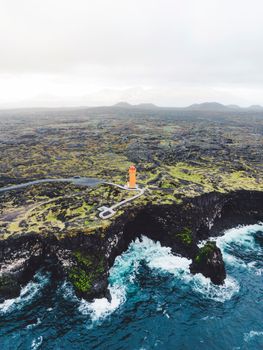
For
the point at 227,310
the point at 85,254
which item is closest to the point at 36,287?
the point at 85,254

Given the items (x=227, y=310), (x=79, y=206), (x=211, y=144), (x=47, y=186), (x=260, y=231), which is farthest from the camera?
(x=211, y=144)

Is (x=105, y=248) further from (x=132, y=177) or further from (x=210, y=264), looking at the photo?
(x=132, y=177)

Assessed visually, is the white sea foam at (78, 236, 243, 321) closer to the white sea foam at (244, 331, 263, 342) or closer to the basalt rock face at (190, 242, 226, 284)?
the basalt rock face at (190, 242, 226, 284)

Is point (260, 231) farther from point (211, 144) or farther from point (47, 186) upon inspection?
point (211, 144)

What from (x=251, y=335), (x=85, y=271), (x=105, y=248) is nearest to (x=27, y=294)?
(x=85, y=271)

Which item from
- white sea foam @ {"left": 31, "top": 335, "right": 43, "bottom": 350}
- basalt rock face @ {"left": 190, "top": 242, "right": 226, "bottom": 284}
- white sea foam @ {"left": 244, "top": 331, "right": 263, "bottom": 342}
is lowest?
white sea foam @ {"left": 31, "top": 335, "right": 43, "bottom": 350}

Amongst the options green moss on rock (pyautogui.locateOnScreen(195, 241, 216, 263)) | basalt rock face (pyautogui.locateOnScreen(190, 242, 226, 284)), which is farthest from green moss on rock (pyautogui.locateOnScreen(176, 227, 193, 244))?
green moss on rock (pyautogui.locateOnScreen(195, 241, 216, 263))

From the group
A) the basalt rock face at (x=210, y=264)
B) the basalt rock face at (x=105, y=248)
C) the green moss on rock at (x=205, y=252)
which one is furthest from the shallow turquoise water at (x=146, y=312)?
the green moss on rock at (x=205, y=252)
